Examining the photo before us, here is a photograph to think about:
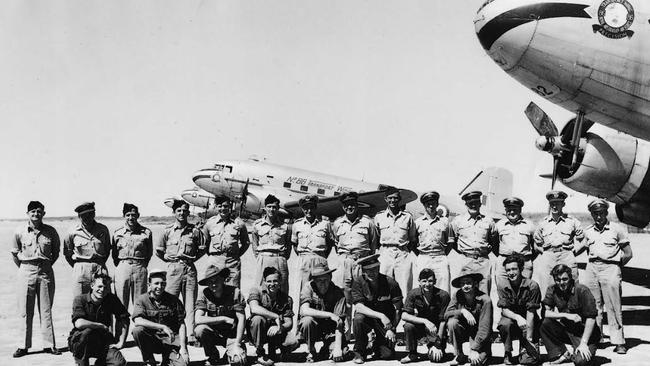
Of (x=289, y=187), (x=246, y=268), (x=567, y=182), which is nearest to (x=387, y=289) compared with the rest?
(x=567, y=182)

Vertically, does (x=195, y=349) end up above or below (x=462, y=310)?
below

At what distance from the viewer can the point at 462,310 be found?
19.4ft

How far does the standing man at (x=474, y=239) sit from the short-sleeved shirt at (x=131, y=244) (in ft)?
12.4

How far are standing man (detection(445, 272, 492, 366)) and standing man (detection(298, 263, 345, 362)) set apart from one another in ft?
3.73

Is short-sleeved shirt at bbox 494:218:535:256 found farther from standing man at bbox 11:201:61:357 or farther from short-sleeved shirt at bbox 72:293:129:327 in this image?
standing man at bbox 11:201:61:357

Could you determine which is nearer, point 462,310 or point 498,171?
point 462,310

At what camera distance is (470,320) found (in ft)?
19.2

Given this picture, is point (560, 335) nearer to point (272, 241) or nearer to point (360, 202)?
point (272, 241)

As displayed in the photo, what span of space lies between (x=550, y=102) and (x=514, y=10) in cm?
153

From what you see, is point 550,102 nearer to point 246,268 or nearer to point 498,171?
point 246,268

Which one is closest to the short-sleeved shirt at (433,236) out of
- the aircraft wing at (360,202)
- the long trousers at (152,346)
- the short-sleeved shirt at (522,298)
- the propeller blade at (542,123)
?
the short-sleeved shirt at (522,298)

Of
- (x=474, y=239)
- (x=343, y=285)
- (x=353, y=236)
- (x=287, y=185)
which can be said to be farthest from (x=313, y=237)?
(x=287, y=185)

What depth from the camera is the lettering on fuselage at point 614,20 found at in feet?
23.3

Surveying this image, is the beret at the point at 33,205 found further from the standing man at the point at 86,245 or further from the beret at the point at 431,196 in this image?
the beret at the point at 431,196
